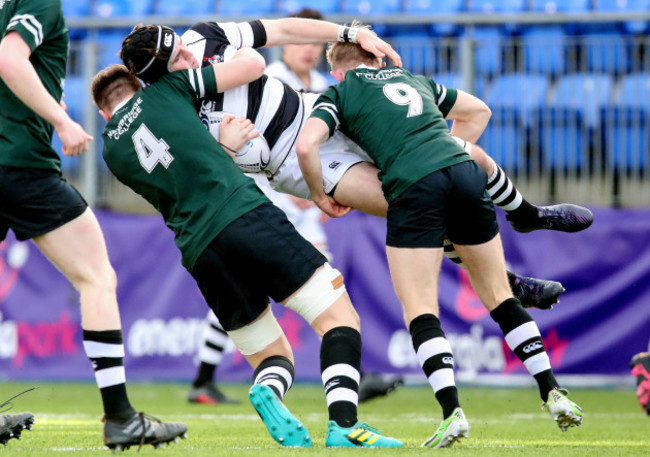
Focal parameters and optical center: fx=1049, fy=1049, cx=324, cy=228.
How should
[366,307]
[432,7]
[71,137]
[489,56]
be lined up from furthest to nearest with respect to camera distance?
1. [432,7]
2. [489,56]
3. [366,307]
4. [71,137]

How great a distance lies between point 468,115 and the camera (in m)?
5.60

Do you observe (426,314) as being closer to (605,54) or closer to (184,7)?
(605,54)

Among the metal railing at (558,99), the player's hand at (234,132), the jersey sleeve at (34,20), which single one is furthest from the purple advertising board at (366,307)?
the jersey sleeve at (34,20)

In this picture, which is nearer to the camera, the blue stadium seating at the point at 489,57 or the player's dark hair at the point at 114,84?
the player's dark hair at the point at 114,84

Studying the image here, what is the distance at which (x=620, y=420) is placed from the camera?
6.71 meters

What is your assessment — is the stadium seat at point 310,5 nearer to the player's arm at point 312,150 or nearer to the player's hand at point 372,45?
the player's hand at point 372,45

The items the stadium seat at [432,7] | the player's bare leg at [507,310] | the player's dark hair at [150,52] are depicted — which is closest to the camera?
the player's dark hair at [150,52]

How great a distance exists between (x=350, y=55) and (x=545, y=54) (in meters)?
4.79

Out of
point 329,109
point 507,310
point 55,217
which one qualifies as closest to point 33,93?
point 55,217

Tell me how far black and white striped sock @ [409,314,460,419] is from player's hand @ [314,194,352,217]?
686 mm

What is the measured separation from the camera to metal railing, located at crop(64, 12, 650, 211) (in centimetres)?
951

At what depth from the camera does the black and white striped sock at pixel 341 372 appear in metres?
4.41

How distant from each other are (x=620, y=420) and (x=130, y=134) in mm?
3824

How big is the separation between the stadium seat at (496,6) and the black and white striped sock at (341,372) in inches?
317
